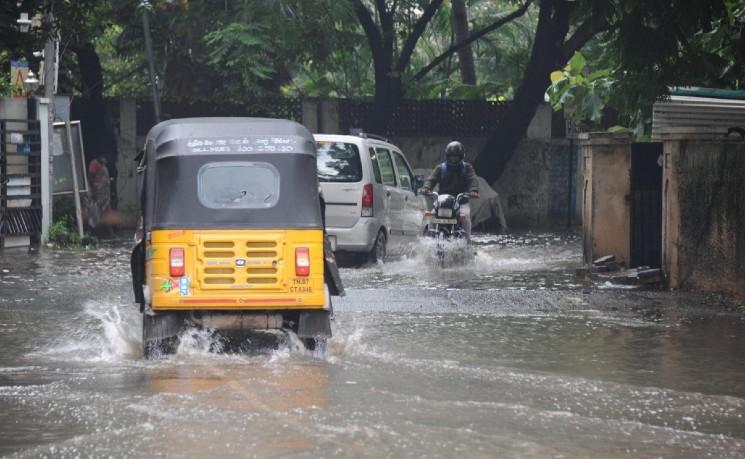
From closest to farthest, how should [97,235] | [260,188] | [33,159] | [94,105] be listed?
[260,188], [33,159], [97,235], [94,105]

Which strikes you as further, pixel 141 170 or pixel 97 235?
pixel 97 235

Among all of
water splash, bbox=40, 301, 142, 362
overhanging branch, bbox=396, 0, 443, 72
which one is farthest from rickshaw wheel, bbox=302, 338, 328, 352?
overhanging branch, bbox=396, 0, 443, 72

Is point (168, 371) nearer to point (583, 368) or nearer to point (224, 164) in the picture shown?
point (224, 164)

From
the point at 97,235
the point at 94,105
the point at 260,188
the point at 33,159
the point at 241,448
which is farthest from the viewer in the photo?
the point at 94,105

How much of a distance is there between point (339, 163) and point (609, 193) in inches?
140

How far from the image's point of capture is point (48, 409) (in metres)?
8.41

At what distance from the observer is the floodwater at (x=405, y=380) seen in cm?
750

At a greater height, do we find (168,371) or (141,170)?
(141,170)

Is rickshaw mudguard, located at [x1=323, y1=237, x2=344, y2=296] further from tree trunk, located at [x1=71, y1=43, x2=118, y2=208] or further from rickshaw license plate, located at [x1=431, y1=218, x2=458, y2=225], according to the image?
tree trunk, located at [x1=71, y1=43, x2=118, y2=208]

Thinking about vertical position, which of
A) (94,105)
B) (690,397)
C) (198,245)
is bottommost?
(690,397)

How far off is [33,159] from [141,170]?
11366mm

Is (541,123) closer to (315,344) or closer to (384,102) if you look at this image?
(384,102)

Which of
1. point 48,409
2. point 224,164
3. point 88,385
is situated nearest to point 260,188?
point 224,164

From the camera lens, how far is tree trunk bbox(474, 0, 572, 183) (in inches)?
1080
